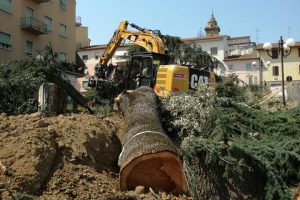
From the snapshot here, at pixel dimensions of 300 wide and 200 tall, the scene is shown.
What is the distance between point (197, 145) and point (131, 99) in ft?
8.73

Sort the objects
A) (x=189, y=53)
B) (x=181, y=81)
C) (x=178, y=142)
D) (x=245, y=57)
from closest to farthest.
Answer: (x=178, y=142) → (x=181, y=81) → (x=189, y=53) → (x=245, y=57)

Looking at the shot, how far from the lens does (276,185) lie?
5742 mm

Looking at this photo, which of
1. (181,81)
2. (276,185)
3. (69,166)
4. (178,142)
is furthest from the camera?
(181,81)

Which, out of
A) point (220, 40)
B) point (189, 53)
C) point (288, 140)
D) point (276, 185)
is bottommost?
point (276, 185)

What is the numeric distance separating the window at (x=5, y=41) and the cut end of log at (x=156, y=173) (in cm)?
2527

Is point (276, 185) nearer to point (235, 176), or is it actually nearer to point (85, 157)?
point (235, 176)

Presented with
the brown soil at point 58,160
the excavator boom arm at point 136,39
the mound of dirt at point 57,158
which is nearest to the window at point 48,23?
the excavator boom arm at point 136,39

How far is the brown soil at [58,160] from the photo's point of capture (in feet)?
18.3

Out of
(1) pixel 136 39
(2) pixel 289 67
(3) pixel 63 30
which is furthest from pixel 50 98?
(2) pixel 289 67

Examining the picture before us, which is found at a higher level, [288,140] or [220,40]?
[220,40]

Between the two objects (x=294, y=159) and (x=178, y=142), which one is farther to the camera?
(x=178, y=142)

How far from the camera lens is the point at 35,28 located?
32.2 m

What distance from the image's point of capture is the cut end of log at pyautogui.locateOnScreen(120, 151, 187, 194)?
604 centimetres

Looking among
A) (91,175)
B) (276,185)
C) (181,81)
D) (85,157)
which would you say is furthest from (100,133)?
(181,81)
